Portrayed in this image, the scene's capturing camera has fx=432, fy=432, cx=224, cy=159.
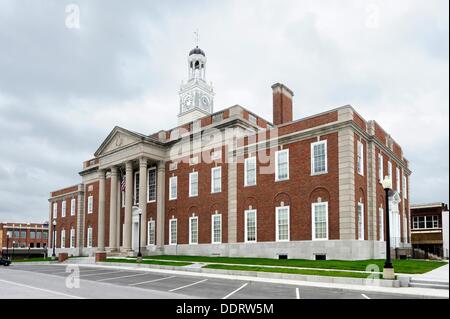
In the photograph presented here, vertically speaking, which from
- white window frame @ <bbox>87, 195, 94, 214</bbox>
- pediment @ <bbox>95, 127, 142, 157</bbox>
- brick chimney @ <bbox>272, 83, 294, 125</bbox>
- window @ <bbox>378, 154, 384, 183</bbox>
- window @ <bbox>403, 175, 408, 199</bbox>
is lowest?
white window frame @ <bbox>87, 195, 94, 214</bbox>

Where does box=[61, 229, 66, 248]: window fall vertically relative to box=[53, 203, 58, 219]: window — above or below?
below

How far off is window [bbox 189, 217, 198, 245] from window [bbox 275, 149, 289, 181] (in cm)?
1073

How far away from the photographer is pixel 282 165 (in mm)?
34844

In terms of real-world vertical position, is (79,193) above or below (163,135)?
below

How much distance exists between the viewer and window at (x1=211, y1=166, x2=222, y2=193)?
3962 cm

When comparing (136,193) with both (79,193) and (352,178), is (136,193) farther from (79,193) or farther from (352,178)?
(352,178)

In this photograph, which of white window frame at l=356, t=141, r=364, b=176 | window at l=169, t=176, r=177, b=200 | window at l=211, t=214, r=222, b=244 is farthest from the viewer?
window at l=169, t=176, r=177, b=200

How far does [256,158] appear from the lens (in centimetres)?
3641

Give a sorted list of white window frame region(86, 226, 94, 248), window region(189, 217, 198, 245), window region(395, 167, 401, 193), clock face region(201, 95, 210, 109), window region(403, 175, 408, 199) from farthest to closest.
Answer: clock face region(201, 95, 210, 109)
white window frame region(86, 226, 94, 248)
window region(403, 175, 408, 199)
window region(395, 167, 401, 193)
window region(189, 217, 198, 245)

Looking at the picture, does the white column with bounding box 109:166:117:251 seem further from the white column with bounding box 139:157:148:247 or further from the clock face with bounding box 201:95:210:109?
the clock face with bounding box 201:95:210:109

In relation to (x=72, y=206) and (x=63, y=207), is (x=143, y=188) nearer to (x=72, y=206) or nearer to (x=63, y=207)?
(x=72, y=206)

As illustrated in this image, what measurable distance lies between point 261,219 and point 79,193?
114 feet

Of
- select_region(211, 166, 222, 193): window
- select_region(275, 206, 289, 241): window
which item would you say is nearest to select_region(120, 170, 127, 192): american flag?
select_region(211, 166, 222, 193): window
